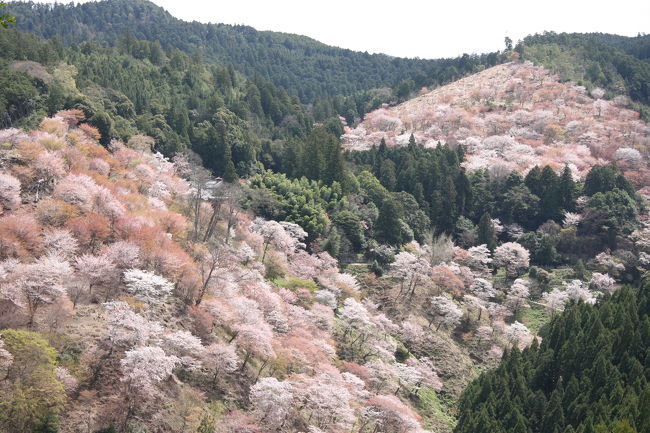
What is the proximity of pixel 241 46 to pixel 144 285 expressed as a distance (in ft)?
516

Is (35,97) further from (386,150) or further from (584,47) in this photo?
(584,47)

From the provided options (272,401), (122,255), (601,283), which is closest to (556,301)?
(601,283)

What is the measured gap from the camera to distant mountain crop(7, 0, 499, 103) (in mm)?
164125

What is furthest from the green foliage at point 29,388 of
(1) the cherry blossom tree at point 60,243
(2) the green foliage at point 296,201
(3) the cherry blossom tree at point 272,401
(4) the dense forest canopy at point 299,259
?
(2) the green foliage at point 296,201

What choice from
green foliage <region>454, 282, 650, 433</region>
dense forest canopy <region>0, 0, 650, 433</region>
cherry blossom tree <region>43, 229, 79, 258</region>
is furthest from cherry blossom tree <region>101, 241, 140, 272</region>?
green foliage <region>454, 282, 650, 433</region>

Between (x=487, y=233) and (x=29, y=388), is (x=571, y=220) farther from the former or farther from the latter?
(x=29, y=388)

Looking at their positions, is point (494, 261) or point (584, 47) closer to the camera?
point (494, 261)

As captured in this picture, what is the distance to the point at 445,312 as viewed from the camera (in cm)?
5197

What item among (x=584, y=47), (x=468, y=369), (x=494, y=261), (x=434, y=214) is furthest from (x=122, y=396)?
(x=584, y=47)

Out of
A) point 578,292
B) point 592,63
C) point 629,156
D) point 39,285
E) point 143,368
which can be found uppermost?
point 592,63

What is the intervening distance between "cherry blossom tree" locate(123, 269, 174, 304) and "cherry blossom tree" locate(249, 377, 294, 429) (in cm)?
771

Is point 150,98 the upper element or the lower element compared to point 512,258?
upper

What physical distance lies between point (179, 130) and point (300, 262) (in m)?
31.9

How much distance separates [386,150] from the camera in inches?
3433
